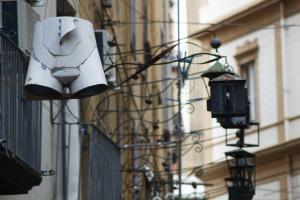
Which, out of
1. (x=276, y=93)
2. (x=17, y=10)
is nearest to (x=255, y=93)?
(x=276, y=93)

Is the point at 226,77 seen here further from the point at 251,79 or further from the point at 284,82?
the point at 251,79

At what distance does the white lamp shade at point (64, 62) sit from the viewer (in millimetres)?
11586

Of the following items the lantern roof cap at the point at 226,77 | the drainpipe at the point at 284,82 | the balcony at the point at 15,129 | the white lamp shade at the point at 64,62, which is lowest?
the balcony at the point at 15,129

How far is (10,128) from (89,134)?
4.56 metres

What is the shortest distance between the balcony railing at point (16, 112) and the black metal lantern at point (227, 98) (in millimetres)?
3027

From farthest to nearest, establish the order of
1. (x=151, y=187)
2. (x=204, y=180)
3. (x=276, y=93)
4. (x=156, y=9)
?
(x=204, y=180) < (x=276, y=93) < (x=156, y=9) < (x=151, y=187)

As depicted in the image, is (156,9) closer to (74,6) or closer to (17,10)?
(74,6)

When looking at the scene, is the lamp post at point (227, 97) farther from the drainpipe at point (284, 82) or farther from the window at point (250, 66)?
the window at point (250, 66)

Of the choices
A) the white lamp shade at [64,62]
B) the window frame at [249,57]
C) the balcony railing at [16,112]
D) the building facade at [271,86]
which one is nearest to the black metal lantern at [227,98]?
the balcony railing at [16,112]

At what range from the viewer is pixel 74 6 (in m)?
16.5

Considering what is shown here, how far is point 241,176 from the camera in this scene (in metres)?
20.1

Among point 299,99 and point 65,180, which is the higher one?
point 299,99

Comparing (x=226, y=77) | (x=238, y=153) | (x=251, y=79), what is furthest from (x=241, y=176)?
(x=251, y=79)

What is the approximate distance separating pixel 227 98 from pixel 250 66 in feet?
67.9
